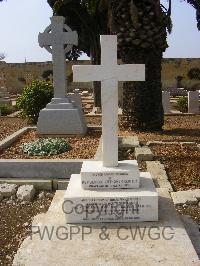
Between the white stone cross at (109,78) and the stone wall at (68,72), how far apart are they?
89.9 ft

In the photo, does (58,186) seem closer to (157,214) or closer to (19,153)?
(19,153)

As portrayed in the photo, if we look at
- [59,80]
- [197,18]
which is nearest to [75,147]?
[59,80]

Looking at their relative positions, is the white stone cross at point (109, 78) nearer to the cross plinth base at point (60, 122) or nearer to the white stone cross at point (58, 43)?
the cross plinth base at point (60, 122)

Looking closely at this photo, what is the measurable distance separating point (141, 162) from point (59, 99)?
3283mm

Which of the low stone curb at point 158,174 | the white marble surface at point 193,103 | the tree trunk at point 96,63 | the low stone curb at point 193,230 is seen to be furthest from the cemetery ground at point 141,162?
the tree trunk at point 96,63

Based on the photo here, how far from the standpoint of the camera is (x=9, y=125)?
39.2 ft

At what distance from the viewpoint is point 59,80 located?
9.39 meters

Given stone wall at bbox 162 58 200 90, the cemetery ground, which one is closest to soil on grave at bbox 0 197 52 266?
the cemetery ground

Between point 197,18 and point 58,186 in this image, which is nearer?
point 58,186

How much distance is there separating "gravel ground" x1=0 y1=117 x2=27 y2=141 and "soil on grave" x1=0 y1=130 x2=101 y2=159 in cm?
129

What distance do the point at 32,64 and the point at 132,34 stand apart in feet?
81.4

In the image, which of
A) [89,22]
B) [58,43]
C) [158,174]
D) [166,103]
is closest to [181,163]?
[158,174]

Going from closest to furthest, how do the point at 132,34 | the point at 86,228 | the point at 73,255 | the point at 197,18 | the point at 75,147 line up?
1. the point at 73,255
2. the point at 86,228
3. the point at 75,147
4. the point at 132,34
5. the point at 197,18

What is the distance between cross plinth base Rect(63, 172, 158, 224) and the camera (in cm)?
349
